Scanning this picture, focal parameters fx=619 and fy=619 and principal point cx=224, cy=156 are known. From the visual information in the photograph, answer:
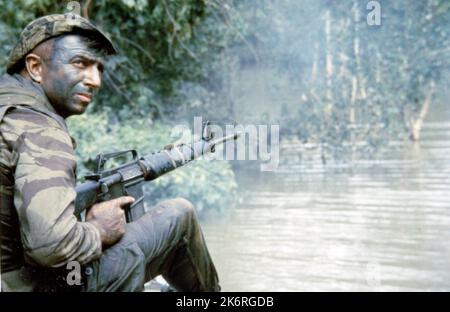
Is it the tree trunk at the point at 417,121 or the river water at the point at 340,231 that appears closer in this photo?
the river water at the point at 340,231

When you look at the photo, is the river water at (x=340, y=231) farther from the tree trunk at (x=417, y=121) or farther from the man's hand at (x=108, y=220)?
the man's hand at (x=108, y=220)

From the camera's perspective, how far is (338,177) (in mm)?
8867

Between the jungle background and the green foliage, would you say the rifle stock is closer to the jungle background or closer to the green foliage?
the jungle background

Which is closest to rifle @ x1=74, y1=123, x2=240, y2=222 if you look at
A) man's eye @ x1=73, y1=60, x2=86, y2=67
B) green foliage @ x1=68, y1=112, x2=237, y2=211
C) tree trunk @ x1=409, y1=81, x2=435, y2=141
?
man's eye @ x1=73, y1=60, x2=86, y2=67

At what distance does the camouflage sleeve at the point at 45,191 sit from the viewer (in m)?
1.59

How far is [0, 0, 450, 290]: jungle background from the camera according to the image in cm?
520

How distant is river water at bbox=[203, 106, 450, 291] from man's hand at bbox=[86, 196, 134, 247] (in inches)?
96.0

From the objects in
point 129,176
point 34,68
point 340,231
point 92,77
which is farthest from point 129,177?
point 340,231

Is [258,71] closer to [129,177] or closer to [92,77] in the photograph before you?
[129,177]

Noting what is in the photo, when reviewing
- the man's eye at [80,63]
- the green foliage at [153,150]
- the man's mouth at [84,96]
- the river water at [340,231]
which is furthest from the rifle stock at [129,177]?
the green foliage at [153,150]

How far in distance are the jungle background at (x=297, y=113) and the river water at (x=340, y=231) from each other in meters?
0.02

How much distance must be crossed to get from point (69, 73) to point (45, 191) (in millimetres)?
439

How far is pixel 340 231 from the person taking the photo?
18.8 feet
